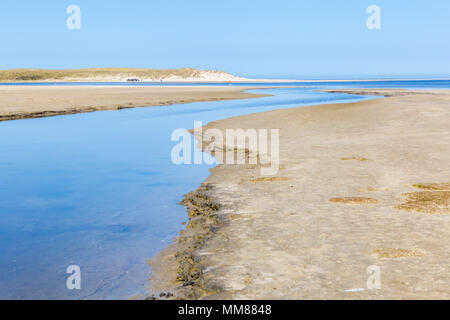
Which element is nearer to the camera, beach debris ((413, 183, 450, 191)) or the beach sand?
the beach sand

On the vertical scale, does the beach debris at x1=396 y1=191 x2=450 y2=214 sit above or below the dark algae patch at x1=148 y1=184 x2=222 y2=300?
above

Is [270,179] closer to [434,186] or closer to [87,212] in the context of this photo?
[434,186]

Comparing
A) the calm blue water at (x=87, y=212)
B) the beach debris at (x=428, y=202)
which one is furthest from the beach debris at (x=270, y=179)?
the beach debris at (x=428, y=202)

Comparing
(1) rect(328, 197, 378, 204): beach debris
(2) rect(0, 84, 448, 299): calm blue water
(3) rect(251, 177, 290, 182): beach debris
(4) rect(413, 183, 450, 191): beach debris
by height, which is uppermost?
(4) rect(413, 183, 450, 191): beach debris

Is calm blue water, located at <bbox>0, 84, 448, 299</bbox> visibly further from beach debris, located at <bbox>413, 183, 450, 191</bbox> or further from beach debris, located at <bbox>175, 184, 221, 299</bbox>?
beach debris, located at <bbox>413, 183, 450, 191</bbox>


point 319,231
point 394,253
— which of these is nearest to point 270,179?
point 319,231

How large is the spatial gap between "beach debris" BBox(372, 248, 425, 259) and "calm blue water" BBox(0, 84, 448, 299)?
3.59 m

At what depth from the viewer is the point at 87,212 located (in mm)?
10977

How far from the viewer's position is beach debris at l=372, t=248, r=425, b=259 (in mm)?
7035

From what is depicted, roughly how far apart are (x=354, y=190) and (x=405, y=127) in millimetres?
13867

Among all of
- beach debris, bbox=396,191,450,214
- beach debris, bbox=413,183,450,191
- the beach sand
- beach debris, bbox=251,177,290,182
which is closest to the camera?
the beach sand

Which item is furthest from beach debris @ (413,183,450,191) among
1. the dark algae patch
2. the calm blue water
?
the calm blue water

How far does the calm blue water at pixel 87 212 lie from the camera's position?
23.4 ft
